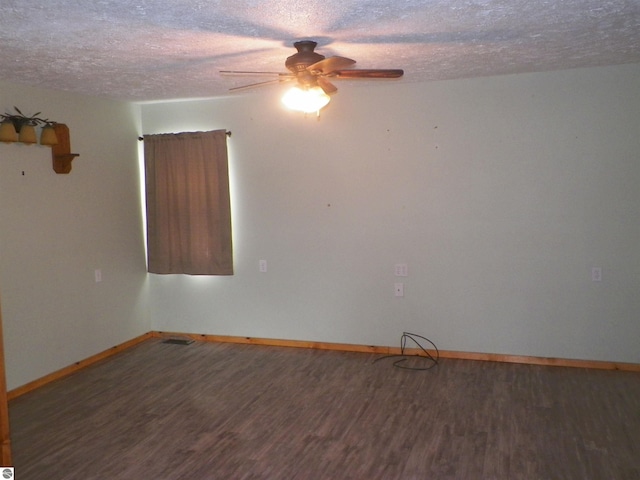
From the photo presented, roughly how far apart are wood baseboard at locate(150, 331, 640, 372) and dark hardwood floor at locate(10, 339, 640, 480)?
0.09 metres

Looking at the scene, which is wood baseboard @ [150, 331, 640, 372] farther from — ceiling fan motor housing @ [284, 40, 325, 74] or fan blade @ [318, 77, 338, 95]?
ceiling fan motor housing @ [284, 40, 325, 74]

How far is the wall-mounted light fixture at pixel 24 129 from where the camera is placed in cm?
403

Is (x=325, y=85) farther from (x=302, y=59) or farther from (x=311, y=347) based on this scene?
(x=311, y=347)

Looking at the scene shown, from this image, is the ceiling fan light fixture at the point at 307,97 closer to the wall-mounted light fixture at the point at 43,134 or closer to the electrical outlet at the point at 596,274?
the wall-mounted light fixture at the point at 43,134

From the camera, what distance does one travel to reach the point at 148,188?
5.65m

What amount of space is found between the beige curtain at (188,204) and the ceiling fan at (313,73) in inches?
87.4

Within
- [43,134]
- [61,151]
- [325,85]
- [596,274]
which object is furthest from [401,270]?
[43,134]

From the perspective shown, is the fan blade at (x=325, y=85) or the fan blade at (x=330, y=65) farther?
the fan blade at (x=325, y=85)

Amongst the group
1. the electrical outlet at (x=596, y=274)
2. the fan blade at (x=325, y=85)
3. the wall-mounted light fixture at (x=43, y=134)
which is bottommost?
the electrical outlet at (x=596, y=274)

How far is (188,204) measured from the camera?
5.50m

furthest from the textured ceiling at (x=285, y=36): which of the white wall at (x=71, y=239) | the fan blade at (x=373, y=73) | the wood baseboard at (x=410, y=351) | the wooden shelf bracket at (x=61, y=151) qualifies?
the wood baseboard at (x=410, y=351)

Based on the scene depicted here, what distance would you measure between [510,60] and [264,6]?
216cm

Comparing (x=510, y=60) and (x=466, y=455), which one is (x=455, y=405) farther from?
(x=510, y=60)

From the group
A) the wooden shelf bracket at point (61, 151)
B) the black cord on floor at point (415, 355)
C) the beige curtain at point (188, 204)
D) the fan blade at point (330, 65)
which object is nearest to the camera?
the fan blade at point (330, 65)
